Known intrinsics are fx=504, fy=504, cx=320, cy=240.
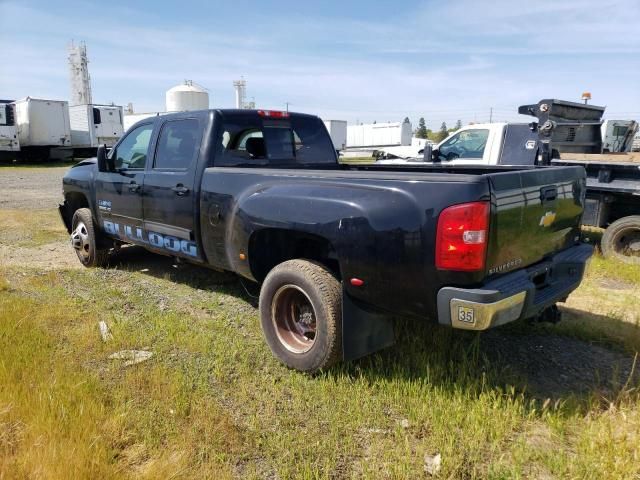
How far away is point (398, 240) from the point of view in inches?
107

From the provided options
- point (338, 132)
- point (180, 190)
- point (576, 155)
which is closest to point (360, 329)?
Answer: point (180, 190)

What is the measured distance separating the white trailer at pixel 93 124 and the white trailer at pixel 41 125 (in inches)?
44.6

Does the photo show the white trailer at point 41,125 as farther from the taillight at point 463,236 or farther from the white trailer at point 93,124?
the taillight at point 463,236

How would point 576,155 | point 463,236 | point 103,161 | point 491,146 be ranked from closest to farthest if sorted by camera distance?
1. point 463,236
2. point 103,161
3. point 576,155
4. point 491,146

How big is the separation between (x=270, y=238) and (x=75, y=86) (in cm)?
5907

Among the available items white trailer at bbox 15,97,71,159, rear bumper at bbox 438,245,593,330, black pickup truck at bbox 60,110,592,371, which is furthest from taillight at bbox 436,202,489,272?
white trailer at bbox 15,97,71,159

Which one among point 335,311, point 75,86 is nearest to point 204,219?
point 335,311

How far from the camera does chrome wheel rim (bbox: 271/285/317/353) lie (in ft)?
11.5

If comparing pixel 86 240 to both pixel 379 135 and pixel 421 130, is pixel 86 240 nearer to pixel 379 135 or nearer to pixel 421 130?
pixel 379 135

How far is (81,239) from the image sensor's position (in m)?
6.16

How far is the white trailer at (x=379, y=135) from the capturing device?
36156 millimetres

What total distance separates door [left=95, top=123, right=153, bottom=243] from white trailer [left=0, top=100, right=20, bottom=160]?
21.7 metres

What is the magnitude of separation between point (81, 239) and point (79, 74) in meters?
55.8

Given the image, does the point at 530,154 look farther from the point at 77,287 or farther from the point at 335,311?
A: the point at 77,287
